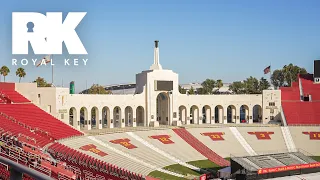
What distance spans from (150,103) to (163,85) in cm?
375

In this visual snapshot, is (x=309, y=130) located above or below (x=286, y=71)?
below

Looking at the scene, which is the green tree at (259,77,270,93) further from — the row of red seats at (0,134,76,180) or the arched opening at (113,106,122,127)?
the row of red seats at (0,134,76,180)

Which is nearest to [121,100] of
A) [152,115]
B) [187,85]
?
[152,115]

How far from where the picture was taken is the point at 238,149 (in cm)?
5459

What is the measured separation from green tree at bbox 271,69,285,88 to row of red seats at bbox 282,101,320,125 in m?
52.8

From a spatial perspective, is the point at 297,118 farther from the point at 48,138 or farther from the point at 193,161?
the point at 48,138

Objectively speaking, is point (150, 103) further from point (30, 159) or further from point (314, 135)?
point (30, 159)

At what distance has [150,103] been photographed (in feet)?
204

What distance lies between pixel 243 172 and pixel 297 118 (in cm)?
3182

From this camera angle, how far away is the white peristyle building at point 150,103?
170 feet

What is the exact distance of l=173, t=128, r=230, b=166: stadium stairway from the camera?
4978cm

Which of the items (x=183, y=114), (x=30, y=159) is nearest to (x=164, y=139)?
(x=183, y=114)

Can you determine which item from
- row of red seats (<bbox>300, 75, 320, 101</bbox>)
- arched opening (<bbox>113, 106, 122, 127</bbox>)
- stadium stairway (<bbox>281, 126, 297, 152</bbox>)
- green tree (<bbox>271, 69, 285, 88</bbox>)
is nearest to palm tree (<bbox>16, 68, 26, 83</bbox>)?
arched opening (<bbox>113, 106, 122, 127</bbox>)

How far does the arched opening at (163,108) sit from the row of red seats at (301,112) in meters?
20.3
